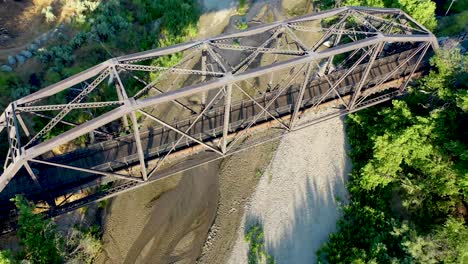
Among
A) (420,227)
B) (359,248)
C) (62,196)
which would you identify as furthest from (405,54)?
(62,196)

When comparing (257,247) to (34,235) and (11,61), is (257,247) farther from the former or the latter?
(11,61)

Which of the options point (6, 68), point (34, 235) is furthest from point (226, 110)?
point (6, 68)

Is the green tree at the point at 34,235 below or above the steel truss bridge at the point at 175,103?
below

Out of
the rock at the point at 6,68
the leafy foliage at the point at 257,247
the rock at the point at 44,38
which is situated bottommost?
the leafy foliage at the point at 257,247

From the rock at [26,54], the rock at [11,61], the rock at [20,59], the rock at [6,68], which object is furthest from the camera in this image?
the rock at [26,54]

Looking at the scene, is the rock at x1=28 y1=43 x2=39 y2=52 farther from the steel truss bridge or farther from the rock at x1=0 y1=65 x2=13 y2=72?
the steel truss bridge

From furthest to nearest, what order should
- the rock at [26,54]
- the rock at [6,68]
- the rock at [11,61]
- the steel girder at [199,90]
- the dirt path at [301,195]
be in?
the rock at [26,54] < the rock at [11,61] < the rock at [6,68] < the dirt path at [301,195] < the steel girder at [199,90]

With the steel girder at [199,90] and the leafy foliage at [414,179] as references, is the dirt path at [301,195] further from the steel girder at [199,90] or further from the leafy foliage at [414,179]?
the steel girder at [199,90]

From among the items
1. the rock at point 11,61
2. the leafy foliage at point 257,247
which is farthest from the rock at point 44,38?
the leafy foliage at point 257,247

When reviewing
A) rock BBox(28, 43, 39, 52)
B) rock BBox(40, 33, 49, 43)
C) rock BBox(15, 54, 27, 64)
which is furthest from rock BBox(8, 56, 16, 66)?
rock BBox(40, 33, 49, 43)
